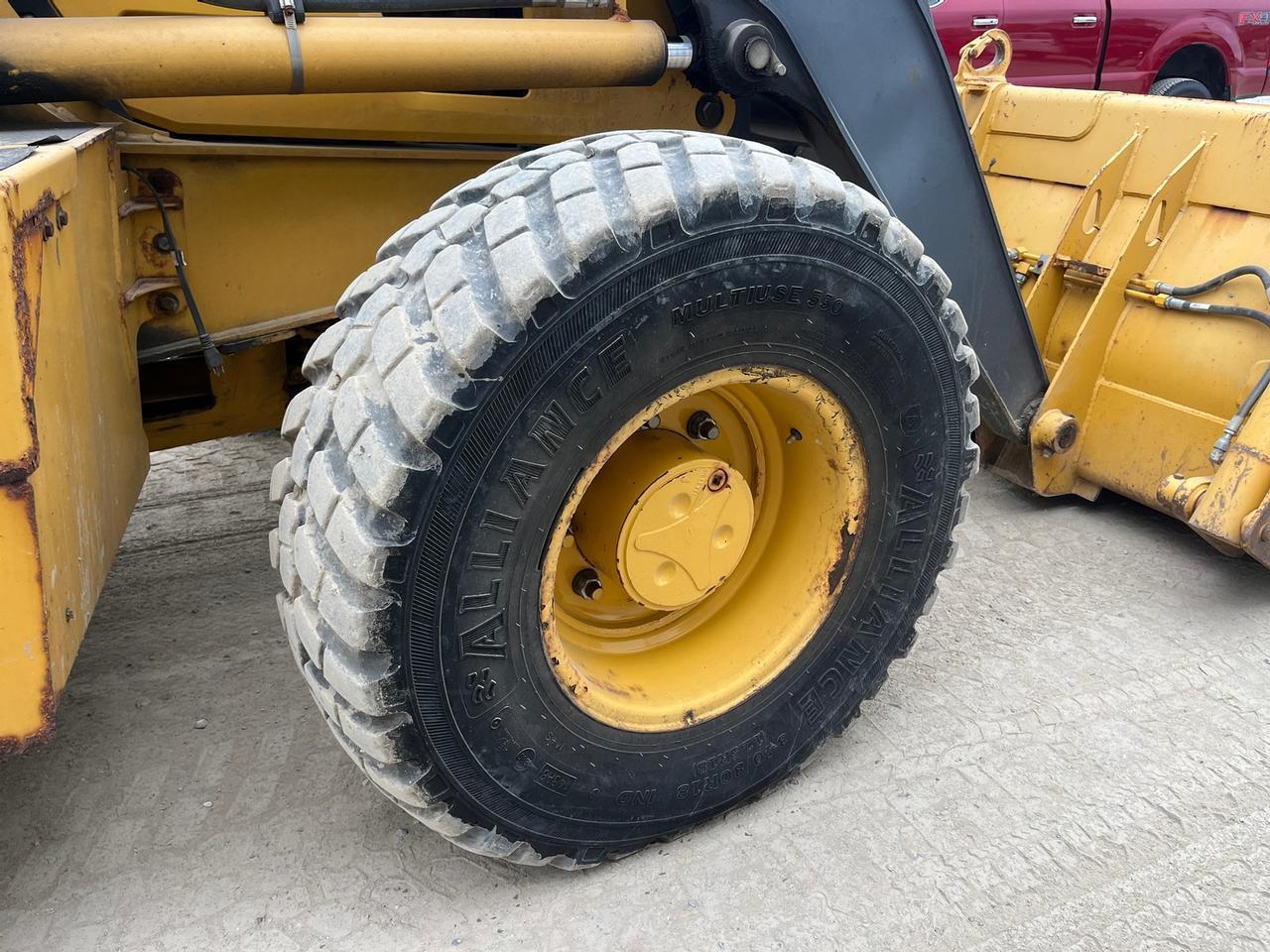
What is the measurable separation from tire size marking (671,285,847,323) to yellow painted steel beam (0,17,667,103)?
0.65 metres

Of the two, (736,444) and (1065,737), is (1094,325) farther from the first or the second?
(736,444)

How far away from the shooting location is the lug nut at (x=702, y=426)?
2033 mm

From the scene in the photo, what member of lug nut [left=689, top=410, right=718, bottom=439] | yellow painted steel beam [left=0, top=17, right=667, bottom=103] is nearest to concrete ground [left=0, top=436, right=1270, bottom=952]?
lug nut [left=689, top=410, right=718, bottom=439]

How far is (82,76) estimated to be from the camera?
162 centimetres

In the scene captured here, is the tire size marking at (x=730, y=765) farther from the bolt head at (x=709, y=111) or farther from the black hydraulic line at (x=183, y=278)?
the bolt head at (x=709, y=111)

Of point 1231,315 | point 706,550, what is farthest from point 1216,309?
point 706,550

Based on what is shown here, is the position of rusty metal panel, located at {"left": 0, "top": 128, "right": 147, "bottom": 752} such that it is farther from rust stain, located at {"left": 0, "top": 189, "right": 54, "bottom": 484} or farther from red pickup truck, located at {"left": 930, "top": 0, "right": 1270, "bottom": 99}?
→ red pickup truck, located at {"left": 930, "top": 0, "right": 1270, "bottom": 99}

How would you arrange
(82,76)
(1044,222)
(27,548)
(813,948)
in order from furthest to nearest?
(1044,222), (813,948), (82,76), (27,548)

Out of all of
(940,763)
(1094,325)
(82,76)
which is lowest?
(940,763)

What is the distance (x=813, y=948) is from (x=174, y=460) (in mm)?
2950

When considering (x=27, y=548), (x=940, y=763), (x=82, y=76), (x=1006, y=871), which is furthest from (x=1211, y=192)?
(x=27, y=548)

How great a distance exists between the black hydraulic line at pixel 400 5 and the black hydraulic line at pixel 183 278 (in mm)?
351

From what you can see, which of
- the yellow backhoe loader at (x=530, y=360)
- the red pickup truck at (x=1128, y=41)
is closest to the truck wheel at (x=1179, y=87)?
the red pickup truck at (x=1128, y=41)

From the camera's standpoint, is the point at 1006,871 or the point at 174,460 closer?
the point at 1006,871
